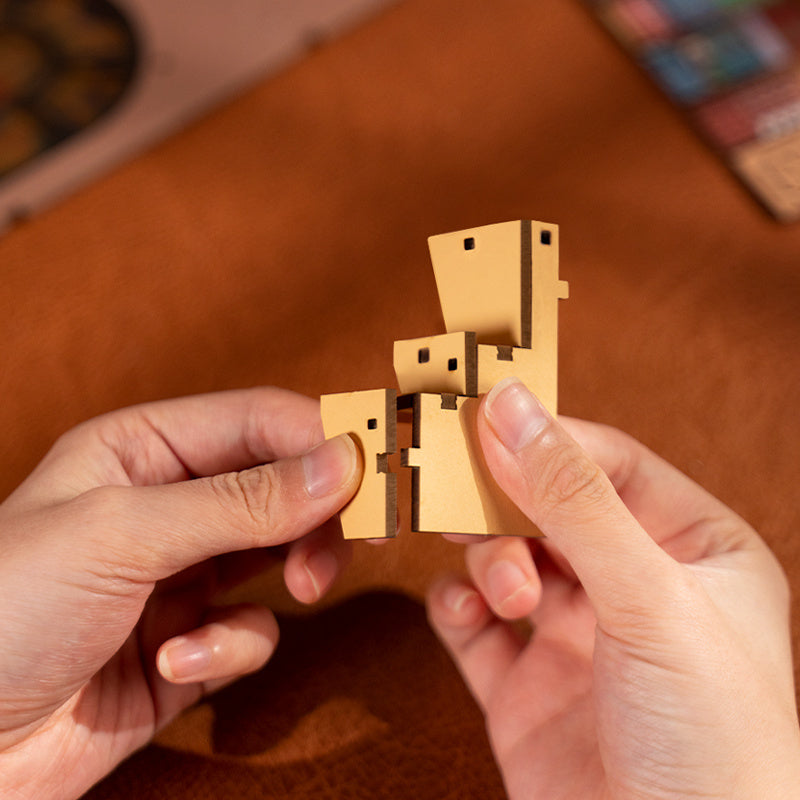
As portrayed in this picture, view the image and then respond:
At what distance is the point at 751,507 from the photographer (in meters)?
0.71

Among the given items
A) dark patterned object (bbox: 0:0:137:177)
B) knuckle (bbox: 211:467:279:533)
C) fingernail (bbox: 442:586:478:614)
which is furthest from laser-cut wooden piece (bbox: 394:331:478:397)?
dark patterned object (bbox: 0:0:137:177)

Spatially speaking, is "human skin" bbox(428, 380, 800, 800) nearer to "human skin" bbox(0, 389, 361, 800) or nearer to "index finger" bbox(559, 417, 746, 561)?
"index finger" bbox(559, 417, 746, 561)

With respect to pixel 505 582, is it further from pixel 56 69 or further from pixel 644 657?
pixel 56 69

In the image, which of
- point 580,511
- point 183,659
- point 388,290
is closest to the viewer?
point 580,511

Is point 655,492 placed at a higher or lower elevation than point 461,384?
lower

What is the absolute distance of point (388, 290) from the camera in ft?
2.72

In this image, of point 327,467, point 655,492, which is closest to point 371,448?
point 327,467

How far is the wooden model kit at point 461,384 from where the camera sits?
463mm

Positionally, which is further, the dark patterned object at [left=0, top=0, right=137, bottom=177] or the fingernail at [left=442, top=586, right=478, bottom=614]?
the dark patterned object at [left=0, top=0, right=137, bottom=177]

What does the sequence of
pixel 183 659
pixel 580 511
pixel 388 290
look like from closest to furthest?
pixel 580 511 < pixel 183 659 < pixel 388 290

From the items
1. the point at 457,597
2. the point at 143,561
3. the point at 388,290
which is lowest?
the point at 457,597

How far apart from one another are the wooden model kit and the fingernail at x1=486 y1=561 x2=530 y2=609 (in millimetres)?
130

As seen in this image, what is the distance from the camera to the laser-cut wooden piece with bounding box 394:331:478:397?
47 cm

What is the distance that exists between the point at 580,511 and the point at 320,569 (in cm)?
24
